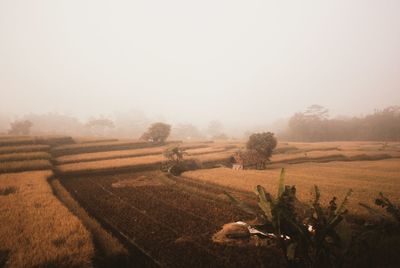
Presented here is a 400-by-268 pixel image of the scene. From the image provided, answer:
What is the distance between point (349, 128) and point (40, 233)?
78976mm

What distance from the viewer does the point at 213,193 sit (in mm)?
18125

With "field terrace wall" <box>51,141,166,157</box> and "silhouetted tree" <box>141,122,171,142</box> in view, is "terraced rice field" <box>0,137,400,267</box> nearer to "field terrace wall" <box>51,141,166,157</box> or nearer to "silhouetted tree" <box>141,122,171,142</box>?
"field terrace wall" <box>51,141,166,157</box>

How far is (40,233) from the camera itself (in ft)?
32.8

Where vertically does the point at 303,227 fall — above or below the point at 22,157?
below

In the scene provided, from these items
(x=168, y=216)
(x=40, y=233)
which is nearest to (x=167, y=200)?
(x=168, y=216)

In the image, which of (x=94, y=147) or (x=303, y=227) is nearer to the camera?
(x=303, y=227)

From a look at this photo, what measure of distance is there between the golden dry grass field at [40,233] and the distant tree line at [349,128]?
70.6 metres

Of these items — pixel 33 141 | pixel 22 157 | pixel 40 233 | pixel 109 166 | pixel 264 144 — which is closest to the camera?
pixel 40 233

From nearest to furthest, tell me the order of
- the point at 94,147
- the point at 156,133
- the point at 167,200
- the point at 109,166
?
the point at 167,200
the point at 109,166
the point at 94,147
the point at 156,133

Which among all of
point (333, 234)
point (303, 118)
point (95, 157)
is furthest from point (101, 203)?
point (303, 118)

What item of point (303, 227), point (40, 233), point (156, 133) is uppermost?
point (156, 133)

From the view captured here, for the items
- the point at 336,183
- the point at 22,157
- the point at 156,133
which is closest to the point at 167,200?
the point at 336,183

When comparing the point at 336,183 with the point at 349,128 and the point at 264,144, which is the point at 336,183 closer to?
the point at 264,144

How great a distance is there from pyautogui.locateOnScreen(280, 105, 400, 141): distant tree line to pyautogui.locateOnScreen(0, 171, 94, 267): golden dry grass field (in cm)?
7062
